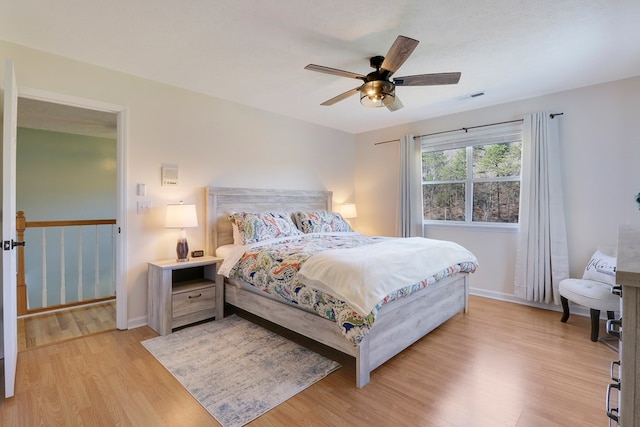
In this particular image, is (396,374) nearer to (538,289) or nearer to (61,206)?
(538,289)

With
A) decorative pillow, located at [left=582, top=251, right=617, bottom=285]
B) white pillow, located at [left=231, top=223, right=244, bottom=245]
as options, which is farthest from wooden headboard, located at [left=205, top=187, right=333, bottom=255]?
decorative pillow, located at [left=582, top=251, right=617, bottom=285]

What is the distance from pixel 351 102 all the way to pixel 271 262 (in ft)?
7.68

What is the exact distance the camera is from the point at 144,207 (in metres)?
3.09

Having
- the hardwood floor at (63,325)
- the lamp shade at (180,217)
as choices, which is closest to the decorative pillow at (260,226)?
the lamp shade at (180,217)

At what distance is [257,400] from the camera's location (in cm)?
189

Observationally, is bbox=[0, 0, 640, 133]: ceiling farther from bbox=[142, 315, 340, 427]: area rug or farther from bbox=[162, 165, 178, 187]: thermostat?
bbox=[142, 315, 340, 427]: area rug

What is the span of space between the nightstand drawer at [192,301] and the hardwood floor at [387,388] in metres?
0.34

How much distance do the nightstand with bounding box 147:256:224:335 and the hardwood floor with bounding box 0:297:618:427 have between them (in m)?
0.25

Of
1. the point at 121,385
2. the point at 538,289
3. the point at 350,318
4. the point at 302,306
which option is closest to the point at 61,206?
the point at 121,385

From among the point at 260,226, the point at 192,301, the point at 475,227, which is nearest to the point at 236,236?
the point at 260,226

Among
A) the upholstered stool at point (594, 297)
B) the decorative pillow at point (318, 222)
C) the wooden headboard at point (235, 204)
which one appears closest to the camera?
the upholstered stool at point (594, 297)

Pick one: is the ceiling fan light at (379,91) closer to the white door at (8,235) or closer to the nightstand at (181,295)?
the nightstand at (181,295)

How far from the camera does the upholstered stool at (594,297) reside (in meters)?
2.63

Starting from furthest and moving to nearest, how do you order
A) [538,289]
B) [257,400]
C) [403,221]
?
[403,221] < [538,289] < [257,400]
